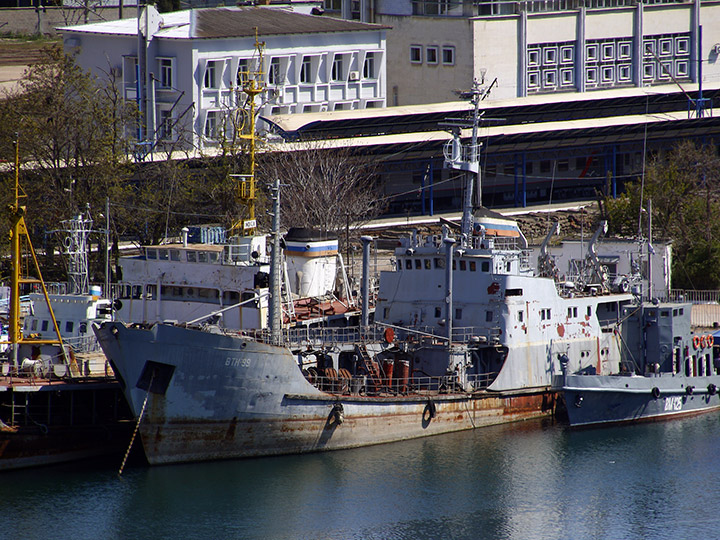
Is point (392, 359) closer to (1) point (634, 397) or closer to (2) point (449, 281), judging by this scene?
(2) point (449, 281)

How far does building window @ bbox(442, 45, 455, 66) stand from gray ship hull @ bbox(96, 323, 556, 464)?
150ft

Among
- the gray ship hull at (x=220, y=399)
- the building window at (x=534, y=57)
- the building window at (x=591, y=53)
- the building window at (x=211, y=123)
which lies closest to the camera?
the gray ship hull at (x=220, y=399)

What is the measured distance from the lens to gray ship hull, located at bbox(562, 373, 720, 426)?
139 ft

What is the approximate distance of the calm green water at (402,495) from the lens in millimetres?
33500

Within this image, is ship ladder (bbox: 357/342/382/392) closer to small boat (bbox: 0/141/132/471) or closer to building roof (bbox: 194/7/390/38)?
small boat (bbox: 0/141/132/471)

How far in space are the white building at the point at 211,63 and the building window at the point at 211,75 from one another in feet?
0.19

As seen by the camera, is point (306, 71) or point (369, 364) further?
point (306, 71)

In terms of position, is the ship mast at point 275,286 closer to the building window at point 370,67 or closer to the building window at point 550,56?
the building window at point 370,67

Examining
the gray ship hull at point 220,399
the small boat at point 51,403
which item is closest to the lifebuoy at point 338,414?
the gray ship hull at point 220,399

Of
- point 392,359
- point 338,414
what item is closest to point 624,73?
point 392,359

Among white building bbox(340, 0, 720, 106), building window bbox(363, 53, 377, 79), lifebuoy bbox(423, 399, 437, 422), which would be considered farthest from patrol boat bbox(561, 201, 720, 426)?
building window bbox(363, 53, 377, 79)

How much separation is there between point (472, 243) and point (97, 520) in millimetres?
16037

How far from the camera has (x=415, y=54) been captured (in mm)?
83438

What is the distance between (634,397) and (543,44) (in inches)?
1760
